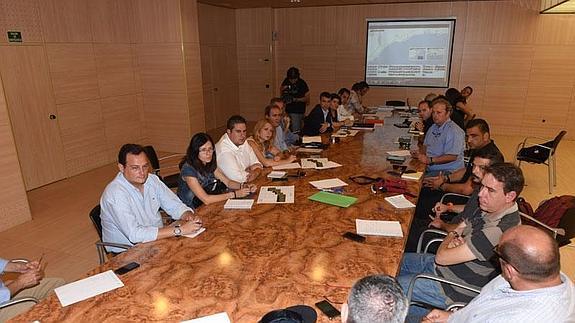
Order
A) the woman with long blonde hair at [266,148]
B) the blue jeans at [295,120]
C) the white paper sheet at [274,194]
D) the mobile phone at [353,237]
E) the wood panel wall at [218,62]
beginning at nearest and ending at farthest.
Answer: the mobile phone at [353,237]
the white paper sheet at [274,194]
the woman with long blonde hair at [266,148]
the blue jeans at [295,120]
the wood panel wall at [218,62]

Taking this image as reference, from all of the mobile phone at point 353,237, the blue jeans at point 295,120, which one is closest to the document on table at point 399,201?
the mobile phone at point 353,237

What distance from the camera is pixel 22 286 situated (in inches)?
91.7

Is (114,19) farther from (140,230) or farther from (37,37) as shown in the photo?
(140,230)

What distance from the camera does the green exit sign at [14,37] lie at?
527 centimetres

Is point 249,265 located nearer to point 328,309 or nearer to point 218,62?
point 328,309

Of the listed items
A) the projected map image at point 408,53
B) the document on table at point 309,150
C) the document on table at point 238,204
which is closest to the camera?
the document on table at point 238,204

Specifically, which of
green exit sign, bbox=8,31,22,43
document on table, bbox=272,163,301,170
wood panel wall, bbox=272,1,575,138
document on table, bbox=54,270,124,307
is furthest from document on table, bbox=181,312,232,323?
wood panel wall, bbox=272,1,575,138

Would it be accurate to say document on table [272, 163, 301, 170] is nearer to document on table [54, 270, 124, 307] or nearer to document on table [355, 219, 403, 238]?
document on table [355, 219, 403, 238]

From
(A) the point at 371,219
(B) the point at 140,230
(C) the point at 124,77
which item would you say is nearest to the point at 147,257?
(B) the point at 140,230

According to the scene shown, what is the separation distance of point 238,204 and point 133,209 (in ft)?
2.54

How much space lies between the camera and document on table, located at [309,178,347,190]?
11.2ft

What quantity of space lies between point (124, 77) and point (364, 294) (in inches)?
284

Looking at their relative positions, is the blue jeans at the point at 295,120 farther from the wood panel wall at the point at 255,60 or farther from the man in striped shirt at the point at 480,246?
the man in striped shirt at the point at 480,246

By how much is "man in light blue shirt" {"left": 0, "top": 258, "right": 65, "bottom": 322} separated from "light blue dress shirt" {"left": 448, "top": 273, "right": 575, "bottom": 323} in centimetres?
250
